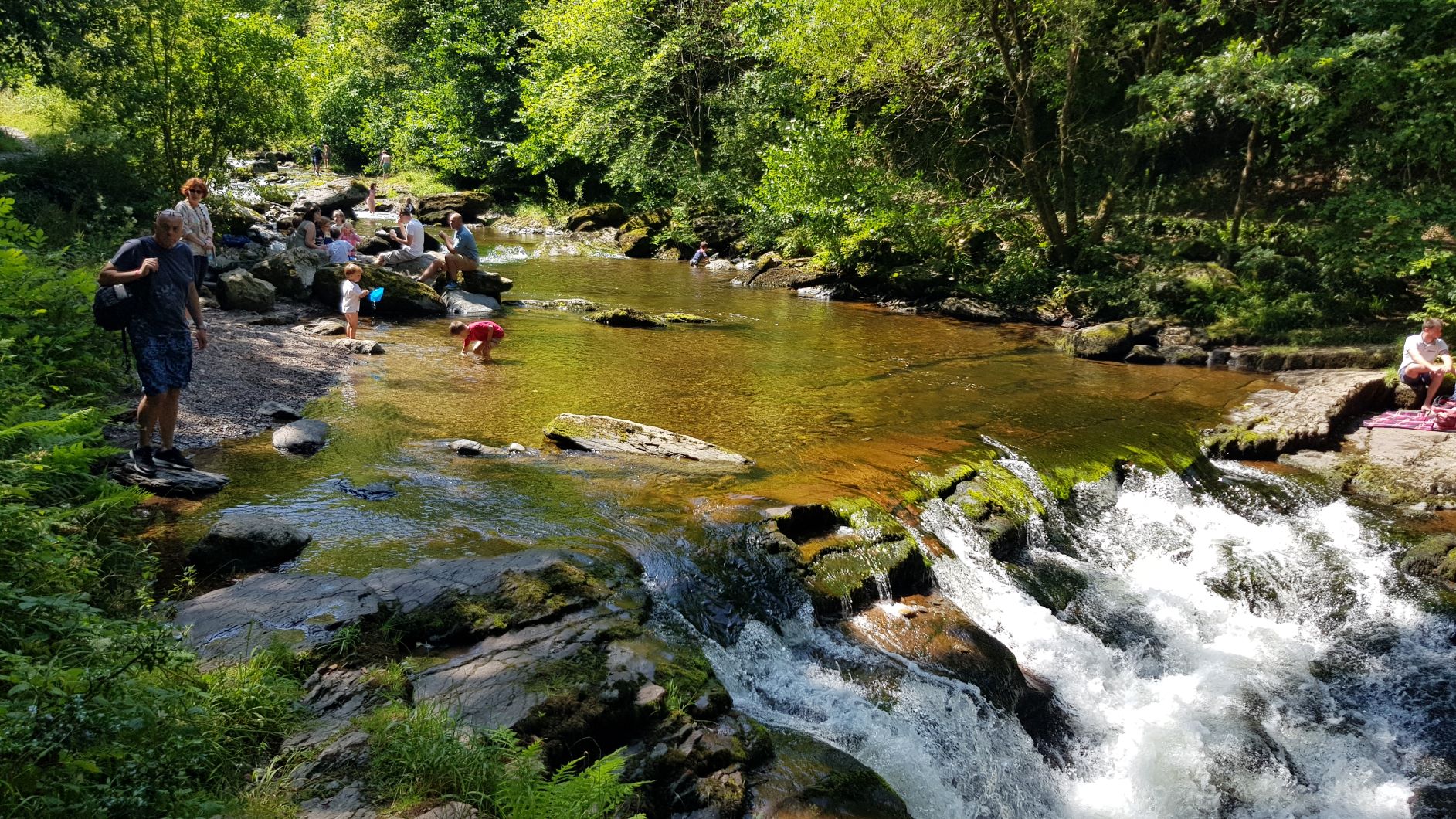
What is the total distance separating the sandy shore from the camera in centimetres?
828

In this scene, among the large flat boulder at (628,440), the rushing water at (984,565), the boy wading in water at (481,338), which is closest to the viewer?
the rushing water at (984,565)

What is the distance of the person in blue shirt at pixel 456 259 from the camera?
16.9 meters

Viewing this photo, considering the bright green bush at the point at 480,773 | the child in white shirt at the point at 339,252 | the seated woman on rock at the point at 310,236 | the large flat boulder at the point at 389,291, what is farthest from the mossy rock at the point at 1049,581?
the seated woman on rock at the point at 310,236

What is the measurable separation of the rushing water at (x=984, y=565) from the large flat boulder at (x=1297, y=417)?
418 mm

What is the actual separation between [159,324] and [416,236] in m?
11.5

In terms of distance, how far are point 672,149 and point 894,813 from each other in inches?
1254

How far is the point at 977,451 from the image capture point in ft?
32.6

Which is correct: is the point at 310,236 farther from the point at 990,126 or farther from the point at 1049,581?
the point at 990,126

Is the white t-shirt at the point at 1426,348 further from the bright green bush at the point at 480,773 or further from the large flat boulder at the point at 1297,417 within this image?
the bright green bush at the point at 480,773

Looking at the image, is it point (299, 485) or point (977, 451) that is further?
point (977, 451)

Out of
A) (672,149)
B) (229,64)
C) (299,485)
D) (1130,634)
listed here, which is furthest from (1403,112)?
(672,149)

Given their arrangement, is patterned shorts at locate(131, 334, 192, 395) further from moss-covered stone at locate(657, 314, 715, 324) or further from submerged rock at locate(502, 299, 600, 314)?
submerged rock at locate(502, 299, 600, 314)

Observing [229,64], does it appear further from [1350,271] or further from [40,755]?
[1350,271]

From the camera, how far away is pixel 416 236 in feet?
57.3
